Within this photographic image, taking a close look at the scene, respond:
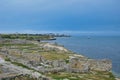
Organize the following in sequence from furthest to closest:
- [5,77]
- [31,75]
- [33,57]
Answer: [33,57] < [31,75] < [5,77]

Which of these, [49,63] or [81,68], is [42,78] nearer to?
[81,68]

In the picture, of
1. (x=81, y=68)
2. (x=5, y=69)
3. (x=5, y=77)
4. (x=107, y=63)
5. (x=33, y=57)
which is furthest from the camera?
(x=33, y=57)

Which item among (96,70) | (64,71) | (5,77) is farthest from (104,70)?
(5,77)

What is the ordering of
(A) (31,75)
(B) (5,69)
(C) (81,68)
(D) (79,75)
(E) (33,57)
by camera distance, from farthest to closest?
(E) (33,57) < (C) (81,68) < (D) (79,75) < (B) (5,69) < (A) (31,75)

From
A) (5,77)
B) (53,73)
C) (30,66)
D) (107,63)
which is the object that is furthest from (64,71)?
(5,77)

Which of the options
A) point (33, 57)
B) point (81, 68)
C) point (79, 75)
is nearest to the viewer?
point (79, 75)

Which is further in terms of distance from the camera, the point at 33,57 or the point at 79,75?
the point at 33,57

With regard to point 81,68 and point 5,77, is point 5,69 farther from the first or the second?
point 81,68

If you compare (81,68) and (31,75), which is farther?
(81,68)

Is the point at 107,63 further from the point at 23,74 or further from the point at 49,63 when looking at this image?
the point at 23,74
